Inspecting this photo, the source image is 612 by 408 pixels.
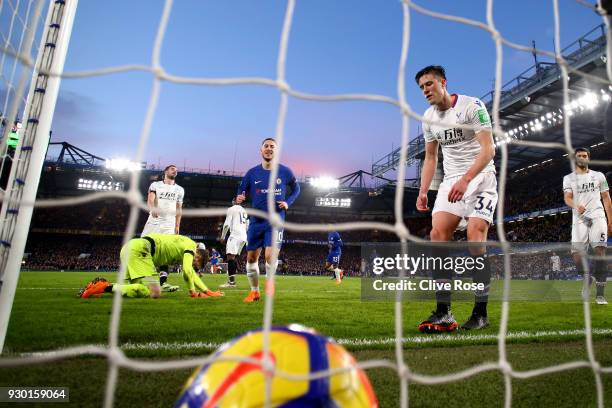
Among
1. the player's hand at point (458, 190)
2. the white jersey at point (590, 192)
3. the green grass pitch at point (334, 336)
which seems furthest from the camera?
the white jersey at point (590, 192)

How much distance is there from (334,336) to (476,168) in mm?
1717

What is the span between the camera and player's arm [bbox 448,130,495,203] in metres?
3.16

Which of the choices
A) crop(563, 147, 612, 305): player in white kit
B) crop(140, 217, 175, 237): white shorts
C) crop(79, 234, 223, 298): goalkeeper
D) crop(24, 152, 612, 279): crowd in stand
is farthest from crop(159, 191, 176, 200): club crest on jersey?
crop(24, 152, 612, 279): crowd in stand

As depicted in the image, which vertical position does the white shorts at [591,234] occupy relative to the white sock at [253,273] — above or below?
above

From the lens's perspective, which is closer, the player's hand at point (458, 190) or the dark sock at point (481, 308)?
the player's hand at point (458, 190)

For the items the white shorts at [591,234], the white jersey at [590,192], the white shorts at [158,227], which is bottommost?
the white shorts at [158,227]

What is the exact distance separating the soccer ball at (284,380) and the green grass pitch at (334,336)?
0.65 m

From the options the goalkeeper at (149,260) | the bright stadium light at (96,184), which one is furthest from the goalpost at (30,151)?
the bright stadium light at (96,184)

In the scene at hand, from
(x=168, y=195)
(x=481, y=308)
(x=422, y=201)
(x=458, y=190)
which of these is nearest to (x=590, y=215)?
(x=481, y=308)

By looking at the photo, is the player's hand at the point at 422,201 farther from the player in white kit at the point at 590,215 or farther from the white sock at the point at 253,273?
the player in white kit at the point at 590,215

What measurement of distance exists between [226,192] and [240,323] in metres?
32.7

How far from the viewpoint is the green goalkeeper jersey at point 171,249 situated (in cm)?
513

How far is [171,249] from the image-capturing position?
524 centimetres

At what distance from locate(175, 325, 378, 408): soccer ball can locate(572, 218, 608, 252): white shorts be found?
5988 millimetres
